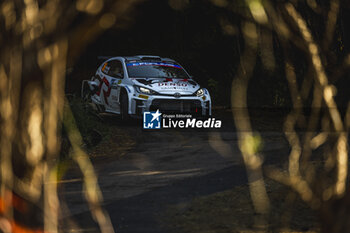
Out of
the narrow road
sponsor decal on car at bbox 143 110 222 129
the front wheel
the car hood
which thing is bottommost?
the narrow road

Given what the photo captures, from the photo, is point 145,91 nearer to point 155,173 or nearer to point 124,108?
point 124,108

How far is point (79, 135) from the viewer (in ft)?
43.4

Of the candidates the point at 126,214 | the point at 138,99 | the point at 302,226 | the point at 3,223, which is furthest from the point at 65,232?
the point at 138,99

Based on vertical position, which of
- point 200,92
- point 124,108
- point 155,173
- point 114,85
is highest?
point 114,85

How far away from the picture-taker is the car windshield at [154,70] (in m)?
17.3

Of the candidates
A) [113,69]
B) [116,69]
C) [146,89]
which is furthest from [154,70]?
[146,89]

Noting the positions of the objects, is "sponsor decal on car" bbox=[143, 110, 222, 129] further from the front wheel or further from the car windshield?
the car windshield

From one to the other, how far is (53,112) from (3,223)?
55cm

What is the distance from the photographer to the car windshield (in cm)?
1728

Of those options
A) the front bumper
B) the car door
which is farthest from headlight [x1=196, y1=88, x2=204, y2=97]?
the car door

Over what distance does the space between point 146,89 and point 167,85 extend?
21.2 inches

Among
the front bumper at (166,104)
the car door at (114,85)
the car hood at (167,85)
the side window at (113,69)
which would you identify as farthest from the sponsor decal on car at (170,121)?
the side window at (113,69)

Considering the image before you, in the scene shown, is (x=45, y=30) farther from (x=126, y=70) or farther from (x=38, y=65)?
(x=126, y=70)

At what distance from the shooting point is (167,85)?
1627 centimetres
